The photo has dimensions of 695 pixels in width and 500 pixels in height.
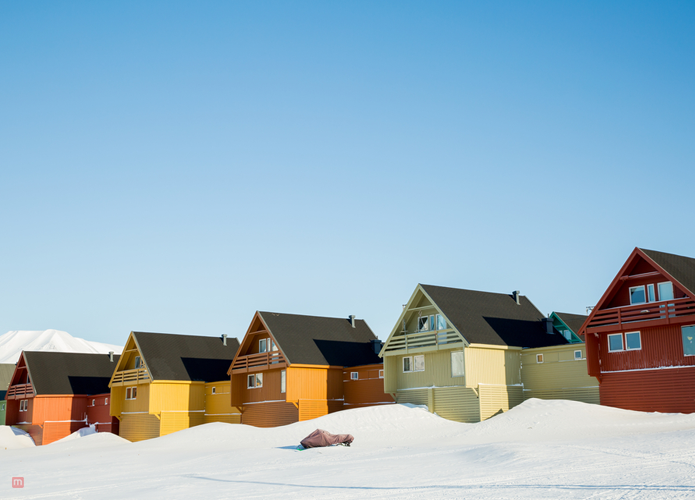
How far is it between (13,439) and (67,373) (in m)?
6.73

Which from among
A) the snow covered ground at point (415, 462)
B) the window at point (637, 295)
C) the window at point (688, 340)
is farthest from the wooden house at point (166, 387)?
the window at point (688, 340)

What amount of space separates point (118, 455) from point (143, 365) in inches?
706

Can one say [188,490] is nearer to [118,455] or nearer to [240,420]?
[118,455]

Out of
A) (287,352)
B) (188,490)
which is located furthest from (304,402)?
(188,490)

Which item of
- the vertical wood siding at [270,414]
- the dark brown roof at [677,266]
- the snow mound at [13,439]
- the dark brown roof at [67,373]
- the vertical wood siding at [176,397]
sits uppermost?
the dark brown roof at [677,266]

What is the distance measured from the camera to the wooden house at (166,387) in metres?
52.4

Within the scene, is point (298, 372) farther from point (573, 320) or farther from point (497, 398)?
point (573, 320)

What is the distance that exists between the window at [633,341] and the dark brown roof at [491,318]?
7.08 metres

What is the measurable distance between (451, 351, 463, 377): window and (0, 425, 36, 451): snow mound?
37021mm

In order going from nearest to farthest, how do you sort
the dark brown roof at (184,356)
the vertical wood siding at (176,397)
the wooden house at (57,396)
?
1. the vertical wood siding at (176,397)
2. the dark brown roof at (184,356)
3. the wooden house at (57,396)

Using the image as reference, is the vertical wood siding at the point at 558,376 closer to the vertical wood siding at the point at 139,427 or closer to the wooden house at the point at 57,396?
the vertical wood siding at the point at 139,427

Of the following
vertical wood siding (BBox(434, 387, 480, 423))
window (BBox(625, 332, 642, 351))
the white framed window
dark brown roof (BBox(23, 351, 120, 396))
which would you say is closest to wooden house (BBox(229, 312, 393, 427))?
the white framed window

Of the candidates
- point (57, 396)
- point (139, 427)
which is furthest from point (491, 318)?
point (57, 396)

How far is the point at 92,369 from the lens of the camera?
65875 mm
